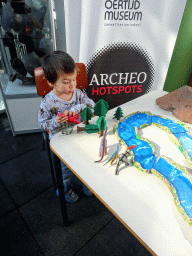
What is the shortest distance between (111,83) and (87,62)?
0.37 meters

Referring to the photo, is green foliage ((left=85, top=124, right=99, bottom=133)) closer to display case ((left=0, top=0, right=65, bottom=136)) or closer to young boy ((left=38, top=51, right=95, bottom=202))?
young boy ((left=38, top=51, right=95, bottom=202))

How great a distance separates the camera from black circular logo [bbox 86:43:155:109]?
1.72 metres

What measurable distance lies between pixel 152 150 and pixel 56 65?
669mm

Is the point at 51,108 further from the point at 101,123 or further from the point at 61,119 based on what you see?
the point at 101,123

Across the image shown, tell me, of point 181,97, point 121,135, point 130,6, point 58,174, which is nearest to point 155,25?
point 130,6

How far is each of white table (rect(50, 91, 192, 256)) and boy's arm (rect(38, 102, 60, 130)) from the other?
0.13 metres

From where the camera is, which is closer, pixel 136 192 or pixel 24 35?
pixel 136 192

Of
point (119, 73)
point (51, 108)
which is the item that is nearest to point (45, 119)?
point (51, 108)

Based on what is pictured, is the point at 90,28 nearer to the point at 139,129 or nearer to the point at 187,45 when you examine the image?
the point at 139,129

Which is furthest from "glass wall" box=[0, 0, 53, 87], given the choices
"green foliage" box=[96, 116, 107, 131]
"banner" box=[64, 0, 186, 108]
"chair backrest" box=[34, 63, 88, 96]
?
"green foliage" box=[96, 116, 107, 131]

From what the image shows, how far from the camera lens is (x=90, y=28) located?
151cm

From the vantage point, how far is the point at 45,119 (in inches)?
40.8

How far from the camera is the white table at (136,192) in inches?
19.2

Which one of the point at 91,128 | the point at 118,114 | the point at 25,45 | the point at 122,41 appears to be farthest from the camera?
the point at 25,45
